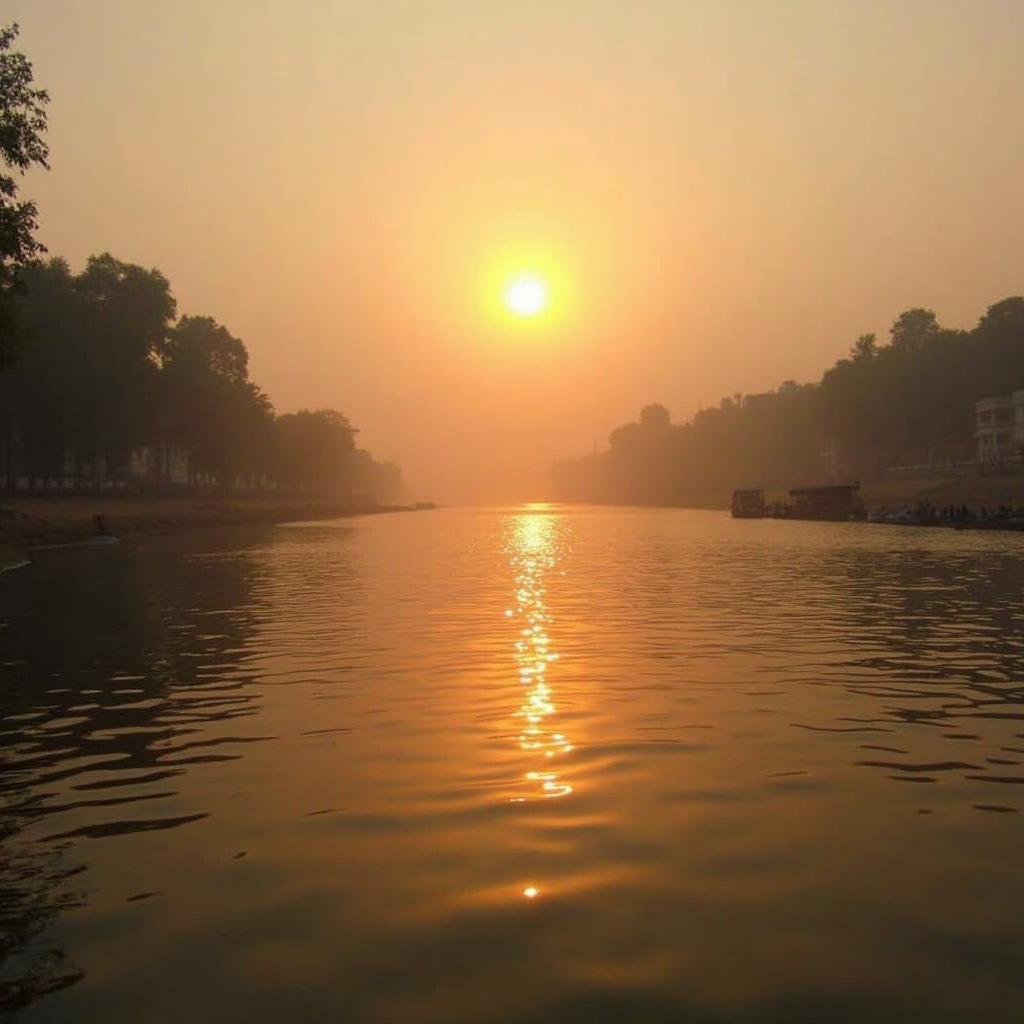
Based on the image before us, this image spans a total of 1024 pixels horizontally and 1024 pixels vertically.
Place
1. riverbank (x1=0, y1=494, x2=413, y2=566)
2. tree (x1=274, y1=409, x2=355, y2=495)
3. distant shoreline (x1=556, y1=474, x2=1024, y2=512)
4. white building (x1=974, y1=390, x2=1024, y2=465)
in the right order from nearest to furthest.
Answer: riverbank (x1=0, y1=494, x2=413, y2=566) → distant shoreline (x1=556, y1=474, x2=1024, y2=512) → white building (x1=974, y1=390, x2=1024, y2=465) → tree (x1=274, y1=409, x2=355, y2=495)

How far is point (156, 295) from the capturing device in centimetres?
10362

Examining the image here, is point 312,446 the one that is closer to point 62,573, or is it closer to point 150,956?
point 62,573

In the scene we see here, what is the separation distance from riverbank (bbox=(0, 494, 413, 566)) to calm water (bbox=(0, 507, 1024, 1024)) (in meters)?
34.6

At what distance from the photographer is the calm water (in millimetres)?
6375

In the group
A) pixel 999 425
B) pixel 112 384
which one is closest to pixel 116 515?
pixel 112 384

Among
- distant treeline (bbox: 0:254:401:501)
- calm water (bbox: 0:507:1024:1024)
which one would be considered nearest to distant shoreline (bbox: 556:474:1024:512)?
distant treeline (bbox: 0:254:401:501)

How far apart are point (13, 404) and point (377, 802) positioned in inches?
3594

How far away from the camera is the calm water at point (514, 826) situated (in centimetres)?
638

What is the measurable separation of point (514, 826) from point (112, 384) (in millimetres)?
97096

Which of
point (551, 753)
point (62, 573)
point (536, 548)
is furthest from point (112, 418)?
point (551, 753)

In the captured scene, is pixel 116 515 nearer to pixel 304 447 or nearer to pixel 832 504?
pixel 832 504

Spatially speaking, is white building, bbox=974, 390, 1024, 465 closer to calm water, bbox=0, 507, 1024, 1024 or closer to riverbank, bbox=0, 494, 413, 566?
riverbank, bbox=0, 494, 413, 566

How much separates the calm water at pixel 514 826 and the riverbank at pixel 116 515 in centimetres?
3458

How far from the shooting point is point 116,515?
8431 cm
